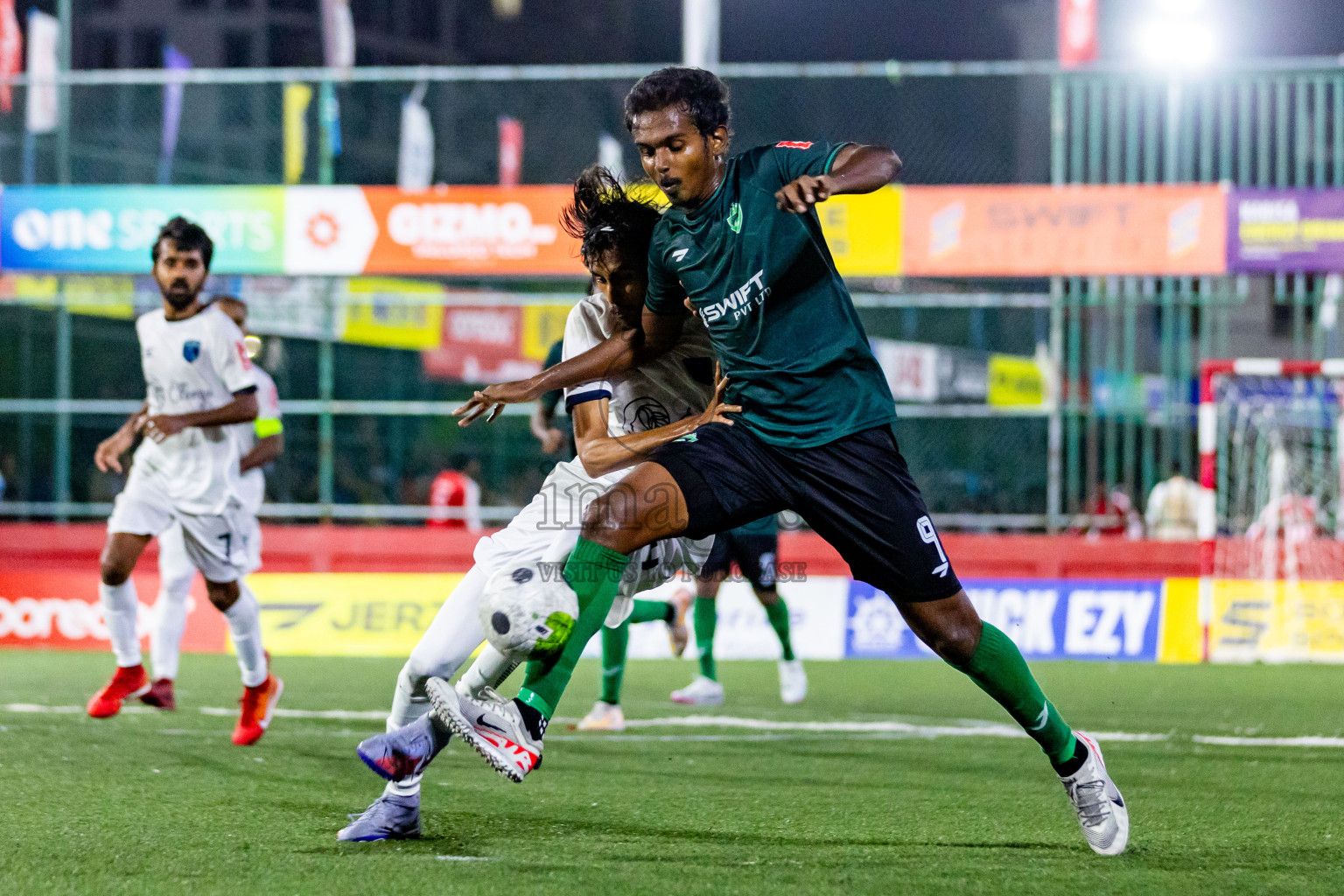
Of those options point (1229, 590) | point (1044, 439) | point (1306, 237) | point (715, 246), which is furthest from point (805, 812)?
point (1044, 439)

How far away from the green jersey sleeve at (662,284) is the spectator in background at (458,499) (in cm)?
1000

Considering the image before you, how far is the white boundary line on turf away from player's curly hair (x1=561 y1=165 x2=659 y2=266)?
328 centimetres

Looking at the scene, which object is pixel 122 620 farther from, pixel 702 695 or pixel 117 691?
pixel 702 695

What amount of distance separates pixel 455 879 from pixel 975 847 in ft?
5.13

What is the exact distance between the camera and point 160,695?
7797 millimetres

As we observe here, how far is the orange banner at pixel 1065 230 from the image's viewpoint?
47.1 ft

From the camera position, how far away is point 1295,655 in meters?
13.2

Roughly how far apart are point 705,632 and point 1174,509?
8.44 meters

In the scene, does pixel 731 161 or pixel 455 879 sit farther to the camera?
pixel 731 161

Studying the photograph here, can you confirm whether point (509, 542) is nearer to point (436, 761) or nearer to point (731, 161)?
point (731, 161)

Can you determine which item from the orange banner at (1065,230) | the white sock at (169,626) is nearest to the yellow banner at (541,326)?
the orange banner at (1065,230)

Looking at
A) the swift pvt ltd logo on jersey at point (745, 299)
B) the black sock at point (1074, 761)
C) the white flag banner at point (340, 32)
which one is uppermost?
the white flag banner at point (340, 32)

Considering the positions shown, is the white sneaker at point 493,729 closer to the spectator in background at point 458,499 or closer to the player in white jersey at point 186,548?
the player in white jersey at point 186,548

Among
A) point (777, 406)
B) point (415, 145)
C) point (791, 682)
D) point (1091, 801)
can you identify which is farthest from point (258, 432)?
point (415, 145)
